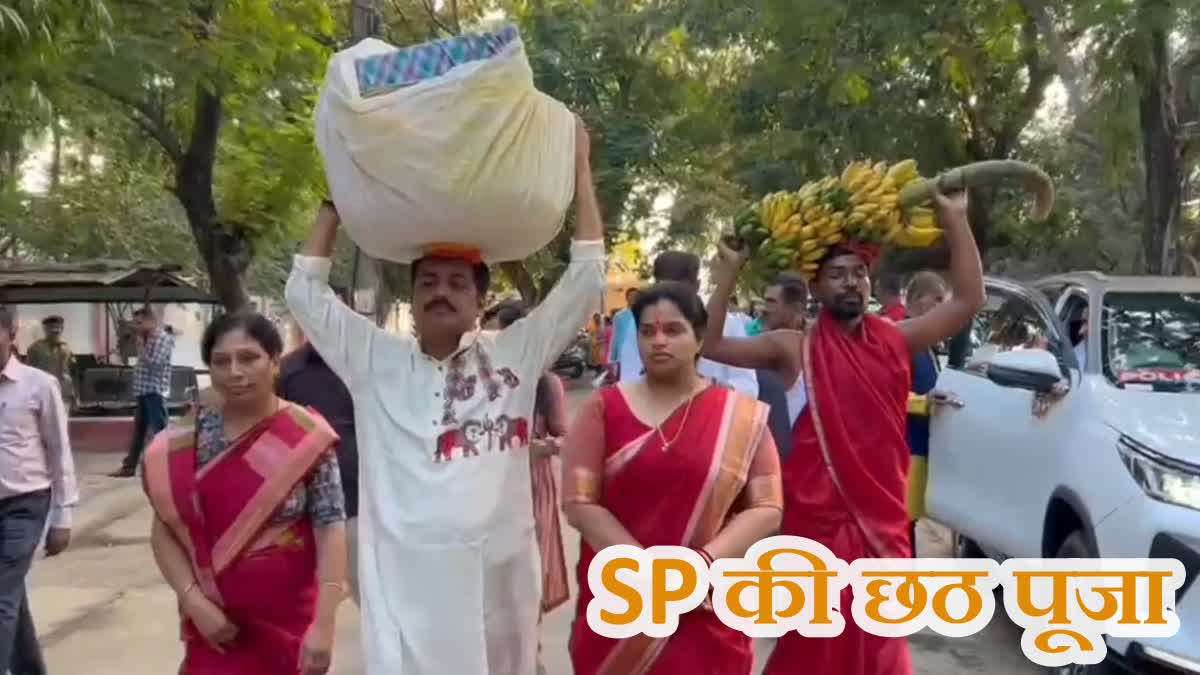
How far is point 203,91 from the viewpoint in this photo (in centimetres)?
1138

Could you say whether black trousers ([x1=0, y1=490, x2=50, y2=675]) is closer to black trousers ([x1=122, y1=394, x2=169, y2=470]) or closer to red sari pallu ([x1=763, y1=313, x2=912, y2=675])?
red sari pallu ([x1=763, y1=313, x2=912, y2=675])

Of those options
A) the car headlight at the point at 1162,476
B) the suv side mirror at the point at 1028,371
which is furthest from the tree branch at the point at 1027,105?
the car headlight at the point at 1162,476

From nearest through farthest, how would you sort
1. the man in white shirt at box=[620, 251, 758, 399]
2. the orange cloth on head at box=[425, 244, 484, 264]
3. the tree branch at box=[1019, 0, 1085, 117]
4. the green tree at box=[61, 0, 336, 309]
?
the orange cloth on head at box=[425, 244, 484, 264]
the man in white shirt at box=[620, 251, 758, 399]
the tree branch at box=[1019, 0, 1085, 117]
the green tree at box=[61, 0, 336, 309]

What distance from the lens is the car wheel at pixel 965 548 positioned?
7.69m

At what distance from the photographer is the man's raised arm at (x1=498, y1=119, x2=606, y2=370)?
A: 11.5ft

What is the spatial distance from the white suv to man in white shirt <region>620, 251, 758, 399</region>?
115 centimetres

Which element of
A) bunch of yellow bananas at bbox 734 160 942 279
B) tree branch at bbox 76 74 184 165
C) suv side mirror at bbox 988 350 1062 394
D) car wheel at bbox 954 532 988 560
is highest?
tree branch at bbox 76 74 184 165

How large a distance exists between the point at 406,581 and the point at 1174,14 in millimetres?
7100

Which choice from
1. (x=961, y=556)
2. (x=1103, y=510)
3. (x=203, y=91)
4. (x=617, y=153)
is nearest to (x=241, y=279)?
(x=203, y=91)

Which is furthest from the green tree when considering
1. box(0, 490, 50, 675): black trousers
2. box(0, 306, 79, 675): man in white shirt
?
box(0, 490, 50, 675): black trousers

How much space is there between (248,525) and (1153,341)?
4131 mm

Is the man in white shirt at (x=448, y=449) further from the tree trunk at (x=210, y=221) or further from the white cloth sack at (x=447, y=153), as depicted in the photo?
the tree trunk at (x=210, y=221)

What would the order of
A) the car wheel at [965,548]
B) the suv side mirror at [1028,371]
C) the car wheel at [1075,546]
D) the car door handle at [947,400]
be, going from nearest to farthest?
the car wheel at [1075,546] → the suv side mirror at [1028,371] → the car door handle at [947,400] → the car wheel at [965,548]

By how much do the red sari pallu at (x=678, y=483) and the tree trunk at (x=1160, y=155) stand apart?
23.2 feet
